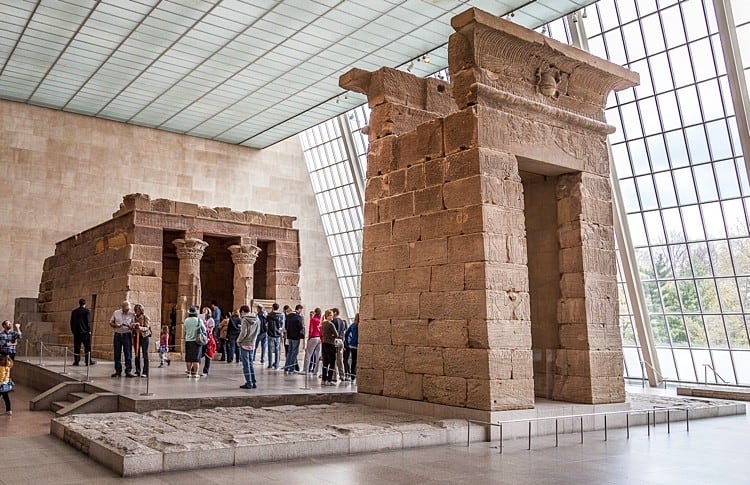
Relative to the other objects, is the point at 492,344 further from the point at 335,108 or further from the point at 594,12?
the point at 335,108

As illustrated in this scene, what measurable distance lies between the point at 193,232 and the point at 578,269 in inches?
450

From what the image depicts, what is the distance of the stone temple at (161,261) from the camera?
1688cm

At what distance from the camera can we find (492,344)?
894 centimetres

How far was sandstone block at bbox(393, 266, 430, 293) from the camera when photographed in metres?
10.1

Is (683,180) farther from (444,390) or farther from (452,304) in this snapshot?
(444,390)

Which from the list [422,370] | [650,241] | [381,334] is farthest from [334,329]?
[650,241]

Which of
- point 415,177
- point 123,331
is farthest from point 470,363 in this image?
point 123,331

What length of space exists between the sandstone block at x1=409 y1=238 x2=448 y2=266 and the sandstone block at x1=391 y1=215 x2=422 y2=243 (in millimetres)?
140

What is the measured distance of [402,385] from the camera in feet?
33.7

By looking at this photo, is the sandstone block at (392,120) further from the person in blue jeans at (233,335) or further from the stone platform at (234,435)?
the person in blue jeans at (233,335)

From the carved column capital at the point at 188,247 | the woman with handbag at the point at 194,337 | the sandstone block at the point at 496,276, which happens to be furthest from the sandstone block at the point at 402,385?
the carved column capital at the point at 188,247

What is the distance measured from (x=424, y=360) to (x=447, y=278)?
1.35m

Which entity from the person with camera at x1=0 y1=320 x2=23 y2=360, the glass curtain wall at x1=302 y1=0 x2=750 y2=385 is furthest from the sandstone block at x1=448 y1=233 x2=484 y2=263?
the glass curtain wall at x1=302 y1=0 x2=750 y2=385

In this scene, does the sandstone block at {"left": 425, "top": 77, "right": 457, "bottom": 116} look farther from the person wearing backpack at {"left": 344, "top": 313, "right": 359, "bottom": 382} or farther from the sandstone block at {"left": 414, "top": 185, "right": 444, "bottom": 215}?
the person wearing backpack at {"left": 344, "top": 313, "right": 359, "bottom": 382}
